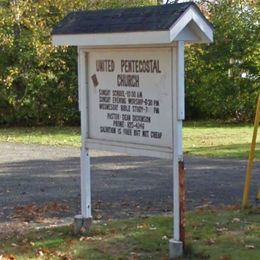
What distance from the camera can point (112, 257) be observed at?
6887mm

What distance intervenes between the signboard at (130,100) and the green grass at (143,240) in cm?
91

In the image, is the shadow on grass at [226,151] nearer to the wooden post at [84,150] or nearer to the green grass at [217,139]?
the green grass at [217,139]

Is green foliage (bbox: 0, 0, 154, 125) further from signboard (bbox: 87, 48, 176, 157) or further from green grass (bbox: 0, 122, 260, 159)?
signboard (bbox: 87, 48, 176, 157)

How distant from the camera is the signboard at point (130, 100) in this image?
→ 7059 mm

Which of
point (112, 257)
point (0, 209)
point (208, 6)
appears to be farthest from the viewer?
point (208, 6)

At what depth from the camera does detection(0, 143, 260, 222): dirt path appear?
9.49 metres

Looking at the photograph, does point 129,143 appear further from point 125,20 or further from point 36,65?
point 36,65

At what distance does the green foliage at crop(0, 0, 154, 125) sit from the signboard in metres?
16.6

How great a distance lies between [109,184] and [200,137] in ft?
31.6

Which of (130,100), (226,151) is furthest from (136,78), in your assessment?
(226,151)

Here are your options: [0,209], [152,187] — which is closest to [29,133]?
[152,187]

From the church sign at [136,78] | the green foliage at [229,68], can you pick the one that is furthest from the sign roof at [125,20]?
the green foliage at [229,68]

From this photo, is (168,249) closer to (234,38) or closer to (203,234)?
(203,234)

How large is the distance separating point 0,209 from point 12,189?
1.77m
